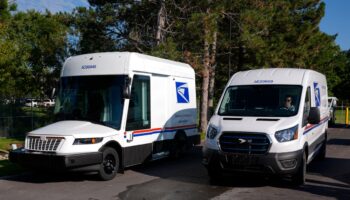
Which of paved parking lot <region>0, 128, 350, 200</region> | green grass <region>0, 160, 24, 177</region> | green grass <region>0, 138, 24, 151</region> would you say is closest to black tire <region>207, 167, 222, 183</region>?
paved parking lot <region>0, 128, 350, 200</region>

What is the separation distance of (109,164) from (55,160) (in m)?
1.37

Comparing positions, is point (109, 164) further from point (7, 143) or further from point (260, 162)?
point (7, 143)

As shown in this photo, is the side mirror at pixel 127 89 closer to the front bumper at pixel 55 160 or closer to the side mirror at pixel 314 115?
the front bumper at pixel 55 160

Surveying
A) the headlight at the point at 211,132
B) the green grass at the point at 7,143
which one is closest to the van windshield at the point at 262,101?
the headlight at the point at 211,132

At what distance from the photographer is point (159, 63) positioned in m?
12.7

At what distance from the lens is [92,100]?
11000 millimetres

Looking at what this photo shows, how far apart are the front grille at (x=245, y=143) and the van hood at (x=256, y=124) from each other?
0.10m

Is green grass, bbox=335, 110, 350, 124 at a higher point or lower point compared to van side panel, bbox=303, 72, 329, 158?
lower

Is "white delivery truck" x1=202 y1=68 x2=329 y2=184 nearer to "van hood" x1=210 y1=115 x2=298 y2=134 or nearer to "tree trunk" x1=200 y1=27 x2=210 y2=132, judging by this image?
"van hood" x1=210 y1=115 x2=298 y2=134

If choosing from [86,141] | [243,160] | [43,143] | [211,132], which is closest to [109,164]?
[86,141]

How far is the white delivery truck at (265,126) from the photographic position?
8.97 meters

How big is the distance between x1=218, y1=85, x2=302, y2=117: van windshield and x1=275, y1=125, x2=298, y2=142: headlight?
521mm

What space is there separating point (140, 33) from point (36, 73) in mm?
7161

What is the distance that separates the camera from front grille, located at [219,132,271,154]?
8.98 meters
